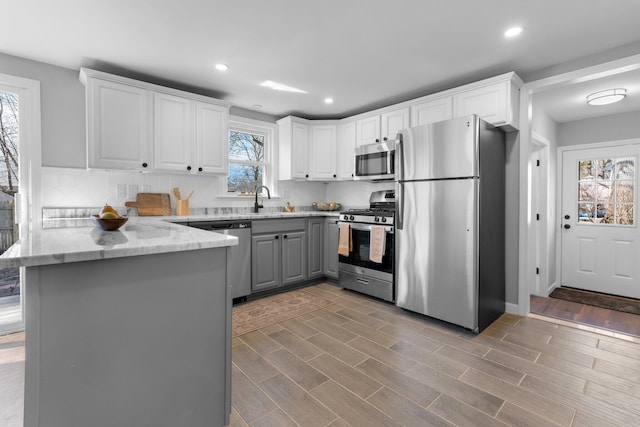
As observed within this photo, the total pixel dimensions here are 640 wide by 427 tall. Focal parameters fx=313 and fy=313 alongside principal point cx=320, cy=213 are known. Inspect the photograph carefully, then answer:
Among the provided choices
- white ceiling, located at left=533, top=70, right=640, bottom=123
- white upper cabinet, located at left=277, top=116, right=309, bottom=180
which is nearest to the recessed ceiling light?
white ceiling, located at left=533, top=70, right=640, bottom=123

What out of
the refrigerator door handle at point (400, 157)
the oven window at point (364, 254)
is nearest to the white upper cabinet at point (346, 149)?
the oven window at point (364, 254)

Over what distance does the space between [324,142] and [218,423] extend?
370 cm

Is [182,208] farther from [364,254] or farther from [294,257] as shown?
[364,254]

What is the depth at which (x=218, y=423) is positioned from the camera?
1467 mm

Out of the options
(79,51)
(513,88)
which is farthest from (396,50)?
(79,51)

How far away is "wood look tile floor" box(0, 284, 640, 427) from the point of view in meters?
1.65

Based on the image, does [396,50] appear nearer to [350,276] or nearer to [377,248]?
[377,248]

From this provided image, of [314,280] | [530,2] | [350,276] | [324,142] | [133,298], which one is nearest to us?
[133,298]

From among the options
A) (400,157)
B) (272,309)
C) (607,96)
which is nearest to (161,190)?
(272,309)

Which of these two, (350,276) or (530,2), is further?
(350,276)

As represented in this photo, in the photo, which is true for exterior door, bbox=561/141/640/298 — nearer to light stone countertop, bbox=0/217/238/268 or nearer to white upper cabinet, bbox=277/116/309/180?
white upper cabinet, bbox=277/116/309/180

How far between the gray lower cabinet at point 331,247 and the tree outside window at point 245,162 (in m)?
1.19

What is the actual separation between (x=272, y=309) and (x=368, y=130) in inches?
98.6

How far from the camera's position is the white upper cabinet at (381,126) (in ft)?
12.0
